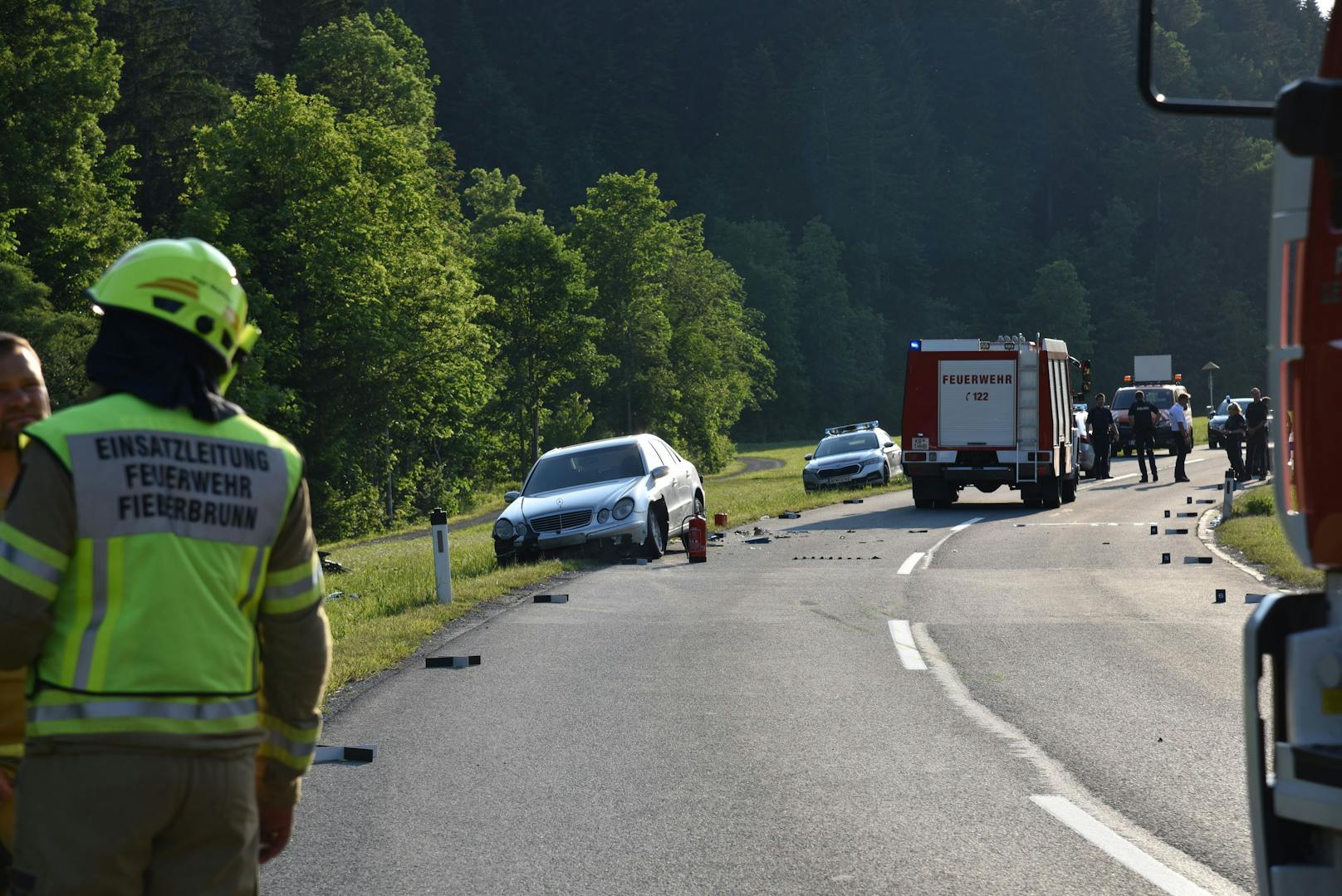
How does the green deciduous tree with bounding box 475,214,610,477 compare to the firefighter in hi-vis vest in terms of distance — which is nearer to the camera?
the firefighter in hi-vis vest

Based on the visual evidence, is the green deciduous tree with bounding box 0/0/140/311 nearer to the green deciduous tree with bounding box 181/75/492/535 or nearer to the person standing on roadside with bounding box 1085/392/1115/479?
the green deciduous tree with bounding box 181/75/492/535

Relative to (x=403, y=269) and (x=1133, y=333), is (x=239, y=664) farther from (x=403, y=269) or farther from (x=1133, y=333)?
(x=1133, y=333)

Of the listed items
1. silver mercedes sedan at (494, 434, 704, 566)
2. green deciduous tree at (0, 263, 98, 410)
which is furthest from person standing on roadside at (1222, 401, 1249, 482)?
green deciduous tree at (0, 263, 98, 410)

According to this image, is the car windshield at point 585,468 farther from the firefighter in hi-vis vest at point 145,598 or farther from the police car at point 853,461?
the firefighter in hi-vis vest at point 145,598

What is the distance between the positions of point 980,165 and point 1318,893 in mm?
156357

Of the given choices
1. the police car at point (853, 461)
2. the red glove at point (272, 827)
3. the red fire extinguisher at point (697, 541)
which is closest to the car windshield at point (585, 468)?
the red fire extinguisher at point (697, 541)

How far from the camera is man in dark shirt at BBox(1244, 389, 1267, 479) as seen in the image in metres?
30.6

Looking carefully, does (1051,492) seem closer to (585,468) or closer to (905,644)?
(585,468)

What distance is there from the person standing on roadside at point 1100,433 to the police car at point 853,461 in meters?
4.71

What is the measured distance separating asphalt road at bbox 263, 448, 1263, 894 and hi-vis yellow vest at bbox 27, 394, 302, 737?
295 cm

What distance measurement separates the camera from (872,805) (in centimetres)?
687

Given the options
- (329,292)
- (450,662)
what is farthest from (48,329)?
(450,662)

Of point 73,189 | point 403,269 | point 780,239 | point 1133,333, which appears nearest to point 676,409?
point 403,269

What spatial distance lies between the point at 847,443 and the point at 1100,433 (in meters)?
6.03
